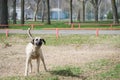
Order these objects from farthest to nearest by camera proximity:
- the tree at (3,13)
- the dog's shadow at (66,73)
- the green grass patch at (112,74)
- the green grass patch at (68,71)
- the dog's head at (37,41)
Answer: the tree at (3,13)
the green grass patch at (68,71)
the dog's shadow at (66,73)
the green grass patch at (112,74)
the dog's head at (37,41)

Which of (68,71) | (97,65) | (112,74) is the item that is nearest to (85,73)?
(68,71)

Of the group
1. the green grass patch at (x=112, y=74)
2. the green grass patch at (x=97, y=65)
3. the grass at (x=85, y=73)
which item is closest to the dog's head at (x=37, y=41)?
the grass at (x=85, y=73)

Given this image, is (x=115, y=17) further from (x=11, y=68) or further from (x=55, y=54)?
(x=11, y=68)

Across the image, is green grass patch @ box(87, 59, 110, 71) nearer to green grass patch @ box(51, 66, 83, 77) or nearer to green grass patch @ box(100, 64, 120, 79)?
green grass patch @ box(51, 66, 83, 77)

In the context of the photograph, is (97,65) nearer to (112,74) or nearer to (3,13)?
(112,74)

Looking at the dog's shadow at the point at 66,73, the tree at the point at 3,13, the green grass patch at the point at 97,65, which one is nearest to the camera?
the dog's shadow at the point at 66,73

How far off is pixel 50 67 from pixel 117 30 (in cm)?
2147

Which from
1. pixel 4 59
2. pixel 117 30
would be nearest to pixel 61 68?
pixel 4 59

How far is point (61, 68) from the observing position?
46.2 feet

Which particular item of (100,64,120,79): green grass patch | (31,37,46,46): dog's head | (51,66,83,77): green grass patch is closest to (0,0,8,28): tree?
(51,66,83,77): green grass patch

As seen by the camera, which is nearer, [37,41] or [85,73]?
[37,41]

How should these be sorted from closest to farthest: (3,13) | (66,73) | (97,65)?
(66,73), (97,65), (3,13)

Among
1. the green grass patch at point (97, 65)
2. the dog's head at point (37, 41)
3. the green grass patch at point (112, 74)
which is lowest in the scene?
the green grass patch at point (112, 74)

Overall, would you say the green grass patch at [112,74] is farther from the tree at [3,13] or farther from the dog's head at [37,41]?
the tree at [3,13]
